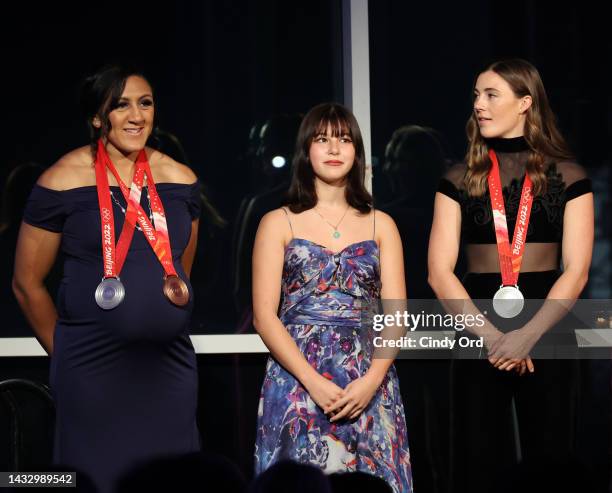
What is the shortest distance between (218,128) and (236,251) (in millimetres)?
637

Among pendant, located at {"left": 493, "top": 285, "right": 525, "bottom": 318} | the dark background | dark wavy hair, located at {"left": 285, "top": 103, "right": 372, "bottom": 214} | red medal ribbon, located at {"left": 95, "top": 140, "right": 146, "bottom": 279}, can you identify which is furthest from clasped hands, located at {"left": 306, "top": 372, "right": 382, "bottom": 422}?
the dark background

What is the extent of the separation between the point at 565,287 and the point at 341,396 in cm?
91

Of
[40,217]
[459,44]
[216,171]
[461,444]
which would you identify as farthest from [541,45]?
[40,217]

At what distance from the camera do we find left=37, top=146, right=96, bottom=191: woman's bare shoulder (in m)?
3.28

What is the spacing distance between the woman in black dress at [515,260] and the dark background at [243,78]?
1.26 m

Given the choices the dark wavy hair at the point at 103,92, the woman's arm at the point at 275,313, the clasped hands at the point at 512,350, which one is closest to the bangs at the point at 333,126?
the woman's arm at the point at 275,313

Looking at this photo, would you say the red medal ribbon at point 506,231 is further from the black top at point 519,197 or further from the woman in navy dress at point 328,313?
the woman in navy dress at point 328,313

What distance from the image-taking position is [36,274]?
3.40m

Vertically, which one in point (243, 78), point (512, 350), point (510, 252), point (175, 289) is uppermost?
point (243, 78)

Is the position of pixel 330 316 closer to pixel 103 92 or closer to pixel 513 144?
pixel 513 144

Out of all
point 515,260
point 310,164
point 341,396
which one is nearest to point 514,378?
point 515,260

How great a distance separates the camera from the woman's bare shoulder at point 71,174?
328 cm

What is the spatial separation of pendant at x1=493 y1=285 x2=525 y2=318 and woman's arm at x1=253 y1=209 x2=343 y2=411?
0.66m

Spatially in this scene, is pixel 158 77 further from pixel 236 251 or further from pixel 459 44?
pixel 459 44
